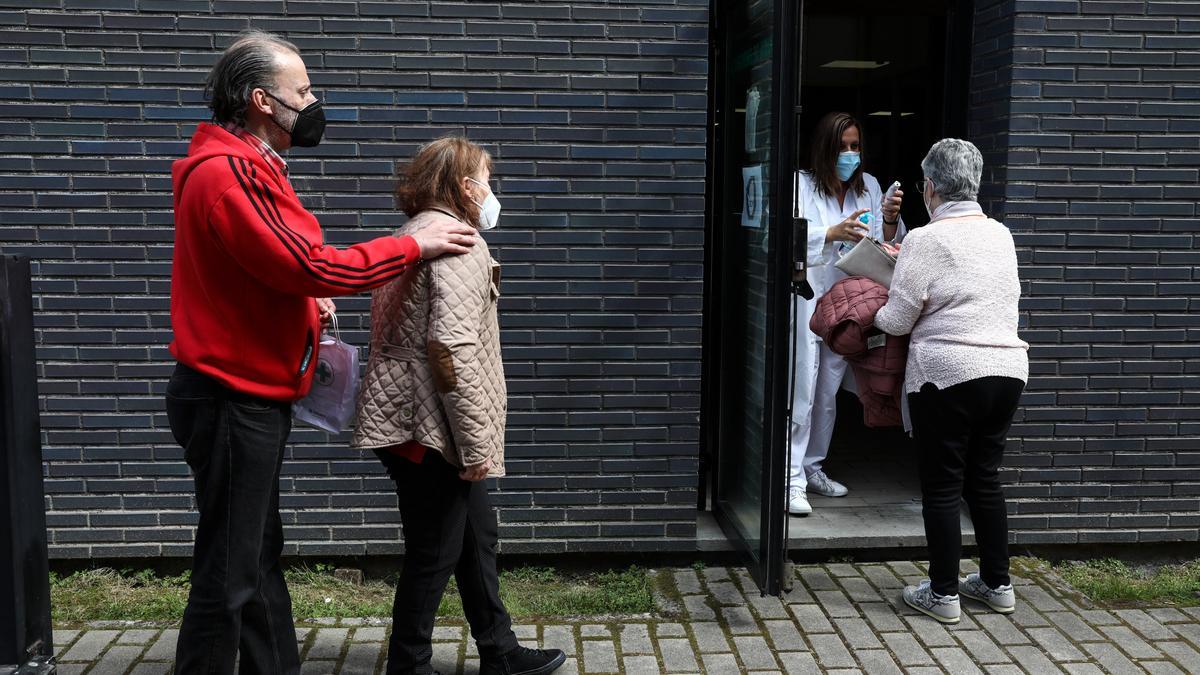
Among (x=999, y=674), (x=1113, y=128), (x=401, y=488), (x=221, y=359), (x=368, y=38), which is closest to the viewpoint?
(x=221, y=359)

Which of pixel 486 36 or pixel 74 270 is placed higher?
pixel 486 36

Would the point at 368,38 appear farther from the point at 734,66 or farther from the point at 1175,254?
the point at 1175,254

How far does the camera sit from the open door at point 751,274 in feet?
12.8

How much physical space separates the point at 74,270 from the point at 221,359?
2.02 metres

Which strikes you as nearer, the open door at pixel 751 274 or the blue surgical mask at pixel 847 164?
the open door at pixel 751 274

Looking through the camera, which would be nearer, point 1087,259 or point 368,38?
point 368,38

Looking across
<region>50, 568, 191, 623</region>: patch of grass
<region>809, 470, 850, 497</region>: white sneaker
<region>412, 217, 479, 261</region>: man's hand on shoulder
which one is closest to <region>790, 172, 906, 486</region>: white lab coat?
<region>809, 470, 850, 497</region>: white sneaker

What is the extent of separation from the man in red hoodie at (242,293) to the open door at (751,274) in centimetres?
137

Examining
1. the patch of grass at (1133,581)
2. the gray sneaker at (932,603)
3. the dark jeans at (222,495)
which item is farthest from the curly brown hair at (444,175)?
the patch of grass at (1133,581)

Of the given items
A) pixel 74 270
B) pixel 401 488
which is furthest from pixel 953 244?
pixel 74 270

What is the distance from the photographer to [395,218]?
182 inches

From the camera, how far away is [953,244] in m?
4.02

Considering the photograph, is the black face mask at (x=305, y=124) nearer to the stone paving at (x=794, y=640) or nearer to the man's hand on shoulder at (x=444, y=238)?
the man's hand on shoulder at (x=444, y=238)

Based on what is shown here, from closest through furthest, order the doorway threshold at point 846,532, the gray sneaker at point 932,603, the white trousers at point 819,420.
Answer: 1. the gray sneaker at point 932,603
2. the doorway threshold at point 846,532
3. the white trousers at point 819,420
